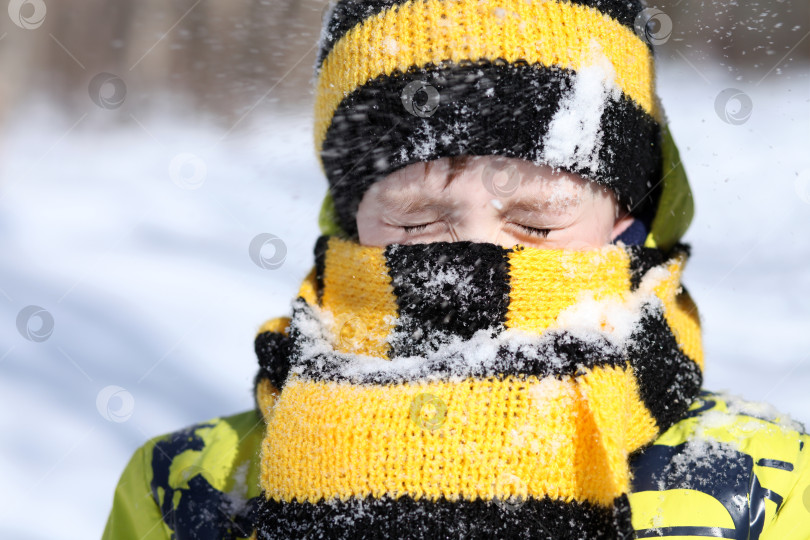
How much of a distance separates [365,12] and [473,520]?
66 cm

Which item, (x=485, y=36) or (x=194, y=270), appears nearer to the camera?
(x=485, y=36)

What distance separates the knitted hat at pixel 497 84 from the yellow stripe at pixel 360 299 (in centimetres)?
11

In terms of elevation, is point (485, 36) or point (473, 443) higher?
point (485, 36)

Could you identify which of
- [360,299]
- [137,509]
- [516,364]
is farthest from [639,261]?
[137,509]

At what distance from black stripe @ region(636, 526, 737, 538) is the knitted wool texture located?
43 centimetres

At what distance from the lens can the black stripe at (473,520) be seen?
0.77 metres

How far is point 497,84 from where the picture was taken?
906mm

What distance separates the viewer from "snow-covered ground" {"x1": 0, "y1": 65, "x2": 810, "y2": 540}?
134 centimetres

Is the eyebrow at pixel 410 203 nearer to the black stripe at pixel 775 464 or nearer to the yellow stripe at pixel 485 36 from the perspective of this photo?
the yellow stripe at pixel 485 36

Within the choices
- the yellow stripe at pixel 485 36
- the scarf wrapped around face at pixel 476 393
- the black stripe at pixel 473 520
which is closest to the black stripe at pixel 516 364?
the scarf wrapped around face at pixel 476 393

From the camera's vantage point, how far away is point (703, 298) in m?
1.83

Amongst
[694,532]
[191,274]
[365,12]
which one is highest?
[191,274]

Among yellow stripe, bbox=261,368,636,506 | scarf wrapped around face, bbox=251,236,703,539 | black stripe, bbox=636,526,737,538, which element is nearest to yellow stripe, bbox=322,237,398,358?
scarf wrapped around face, bbox=251,236,703,539

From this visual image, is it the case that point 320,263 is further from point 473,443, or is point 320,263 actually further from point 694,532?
point 694,532
